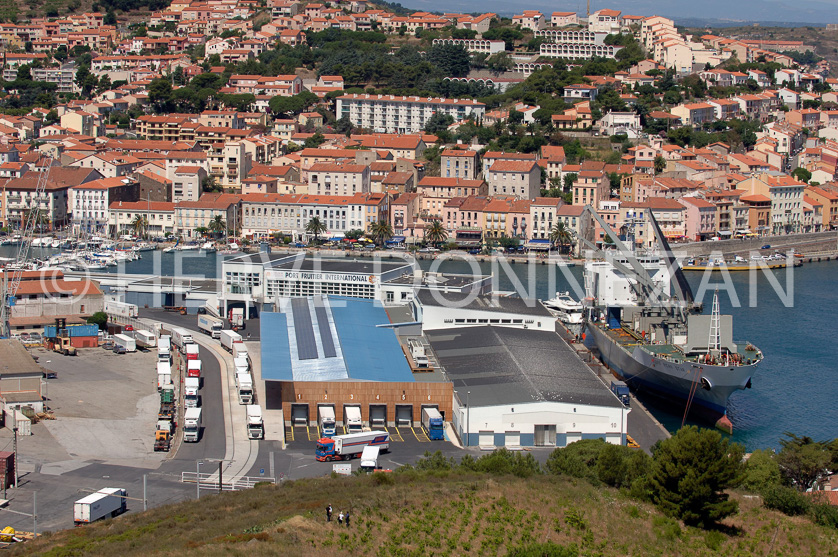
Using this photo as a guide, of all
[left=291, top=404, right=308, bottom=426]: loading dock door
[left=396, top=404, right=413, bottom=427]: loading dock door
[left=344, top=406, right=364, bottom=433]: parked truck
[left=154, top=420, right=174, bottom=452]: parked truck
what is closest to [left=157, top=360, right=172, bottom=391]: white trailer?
[left=154, top=420, right=174, bottom=452]: parked truck

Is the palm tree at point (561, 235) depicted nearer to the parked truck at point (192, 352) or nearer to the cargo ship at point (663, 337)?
the cargo ship at point (663, 337)


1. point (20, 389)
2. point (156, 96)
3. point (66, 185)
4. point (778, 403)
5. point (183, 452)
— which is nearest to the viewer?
point (183, 452)

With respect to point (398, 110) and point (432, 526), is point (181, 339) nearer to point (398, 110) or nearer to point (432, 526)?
point (432, 526)

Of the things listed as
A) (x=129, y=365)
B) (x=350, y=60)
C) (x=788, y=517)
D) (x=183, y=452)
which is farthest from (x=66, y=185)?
(x=788, y=517)

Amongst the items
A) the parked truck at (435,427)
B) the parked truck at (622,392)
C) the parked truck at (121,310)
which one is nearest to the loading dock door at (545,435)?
the parked truck at (435,427)

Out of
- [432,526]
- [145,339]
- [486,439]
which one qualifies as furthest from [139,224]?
[432,526]

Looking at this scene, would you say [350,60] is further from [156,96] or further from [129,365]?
[129,365]
